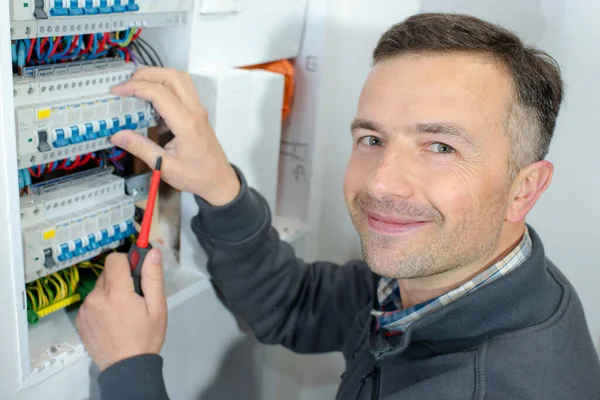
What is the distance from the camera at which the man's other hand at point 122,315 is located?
3.39 ft

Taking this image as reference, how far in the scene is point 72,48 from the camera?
1091mm

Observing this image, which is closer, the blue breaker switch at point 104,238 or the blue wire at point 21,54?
the blue wire at point 21,54

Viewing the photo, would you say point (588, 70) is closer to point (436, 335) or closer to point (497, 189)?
point (497, 189)

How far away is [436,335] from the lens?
1015mm

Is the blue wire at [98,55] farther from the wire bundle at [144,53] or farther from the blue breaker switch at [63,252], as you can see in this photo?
the blue breaker switch at [63,252]

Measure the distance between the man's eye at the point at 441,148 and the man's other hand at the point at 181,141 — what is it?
394mm

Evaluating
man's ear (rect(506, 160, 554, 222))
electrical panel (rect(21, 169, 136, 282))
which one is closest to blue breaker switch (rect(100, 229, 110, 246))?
electrical panel (rect(21, 169, 136, 282))

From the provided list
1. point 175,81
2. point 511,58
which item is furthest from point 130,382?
point 511,58

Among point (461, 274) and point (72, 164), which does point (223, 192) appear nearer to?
point (72, 164)

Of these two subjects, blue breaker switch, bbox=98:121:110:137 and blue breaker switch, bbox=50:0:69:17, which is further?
blue breaker switch, bbox=98:121:110:137

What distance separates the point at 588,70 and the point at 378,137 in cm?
49

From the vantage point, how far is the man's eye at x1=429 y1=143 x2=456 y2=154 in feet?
3.31

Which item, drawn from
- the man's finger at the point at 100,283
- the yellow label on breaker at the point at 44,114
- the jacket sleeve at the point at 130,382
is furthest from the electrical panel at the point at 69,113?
the jacket sleeve at the point at 130,382

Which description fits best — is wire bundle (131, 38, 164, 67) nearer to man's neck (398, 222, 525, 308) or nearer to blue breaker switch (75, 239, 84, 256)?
blue breaker switch (75, 239, 84, 256)
